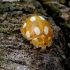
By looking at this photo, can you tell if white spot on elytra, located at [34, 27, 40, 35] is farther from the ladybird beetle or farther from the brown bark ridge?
the brown bark ridge

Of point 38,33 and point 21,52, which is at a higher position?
point 38,33

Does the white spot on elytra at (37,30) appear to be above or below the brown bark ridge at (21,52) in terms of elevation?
above

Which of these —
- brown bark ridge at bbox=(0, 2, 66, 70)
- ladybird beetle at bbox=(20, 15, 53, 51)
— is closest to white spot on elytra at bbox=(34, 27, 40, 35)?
ladybird beetle at bbox=(20, 15, 53, 51)

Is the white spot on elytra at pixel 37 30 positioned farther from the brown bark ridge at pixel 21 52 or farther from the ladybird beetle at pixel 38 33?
the brown bark ridge at pixel 21 52

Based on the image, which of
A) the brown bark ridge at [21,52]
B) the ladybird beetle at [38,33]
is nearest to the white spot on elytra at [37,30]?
the ladybird beetle at [38,33]

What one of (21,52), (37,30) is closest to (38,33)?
(37,30)

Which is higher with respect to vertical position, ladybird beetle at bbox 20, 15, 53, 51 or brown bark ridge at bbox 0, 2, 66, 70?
ladybird beetle at bbox 20, 15, 53, 51

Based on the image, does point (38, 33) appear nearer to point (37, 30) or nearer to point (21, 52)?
point (37, 30)

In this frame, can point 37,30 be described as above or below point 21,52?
above
